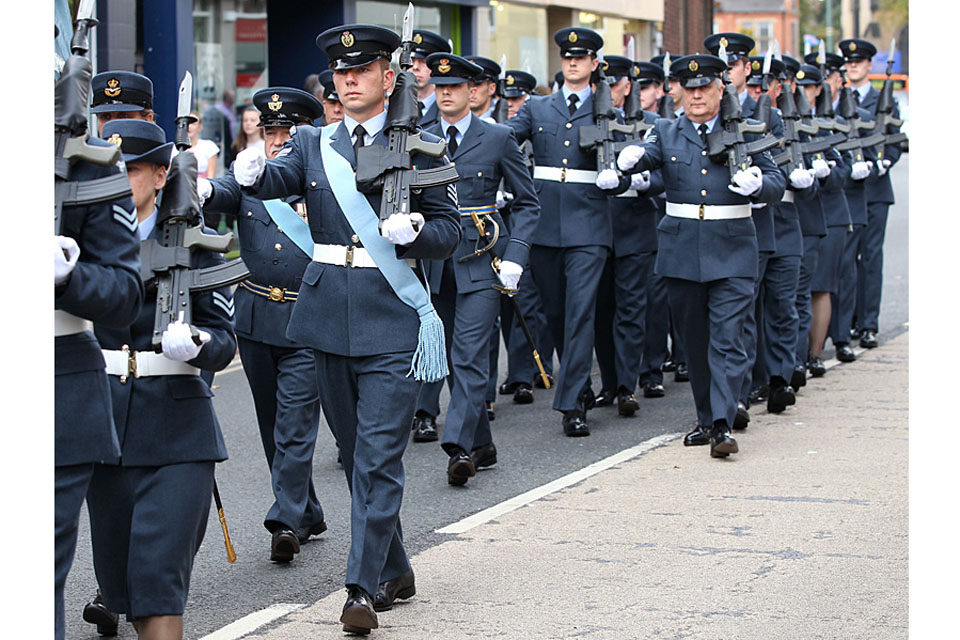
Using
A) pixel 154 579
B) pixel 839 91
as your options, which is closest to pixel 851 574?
pixel 154 579

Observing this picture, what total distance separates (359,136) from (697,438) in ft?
11.7

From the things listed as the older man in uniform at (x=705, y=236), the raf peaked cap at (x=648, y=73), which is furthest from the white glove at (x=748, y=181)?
the raf peaked cap at (x=648, y=73)

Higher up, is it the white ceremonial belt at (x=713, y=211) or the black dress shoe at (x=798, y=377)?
the white ceremonial belt at (x=713, y=211)

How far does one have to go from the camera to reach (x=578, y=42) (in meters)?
9.39

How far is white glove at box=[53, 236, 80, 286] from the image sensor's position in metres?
3.67

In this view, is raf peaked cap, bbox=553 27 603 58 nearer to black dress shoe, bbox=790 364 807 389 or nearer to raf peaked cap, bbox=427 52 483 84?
raf peaked cap, bbox=427 52 483 84

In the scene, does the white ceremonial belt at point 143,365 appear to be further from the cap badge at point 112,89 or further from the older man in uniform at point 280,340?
the cap badge at point 112,89

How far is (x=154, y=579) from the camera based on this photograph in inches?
171

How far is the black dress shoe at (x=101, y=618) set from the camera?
532 centimetres

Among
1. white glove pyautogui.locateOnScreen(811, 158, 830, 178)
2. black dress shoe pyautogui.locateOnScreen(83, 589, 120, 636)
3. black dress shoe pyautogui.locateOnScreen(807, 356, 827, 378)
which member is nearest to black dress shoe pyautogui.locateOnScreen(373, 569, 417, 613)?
black dress shoe pyautogui.locateOnScreen(83, 589, 120, 636)

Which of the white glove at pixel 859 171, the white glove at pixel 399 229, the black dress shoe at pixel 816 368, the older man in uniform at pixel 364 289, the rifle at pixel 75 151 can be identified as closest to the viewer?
the rifle at pixel 75 151

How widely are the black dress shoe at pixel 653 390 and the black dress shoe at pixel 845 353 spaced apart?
6.31ft

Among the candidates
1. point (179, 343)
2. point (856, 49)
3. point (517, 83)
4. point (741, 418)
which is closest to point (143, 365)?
point (179, 343)
